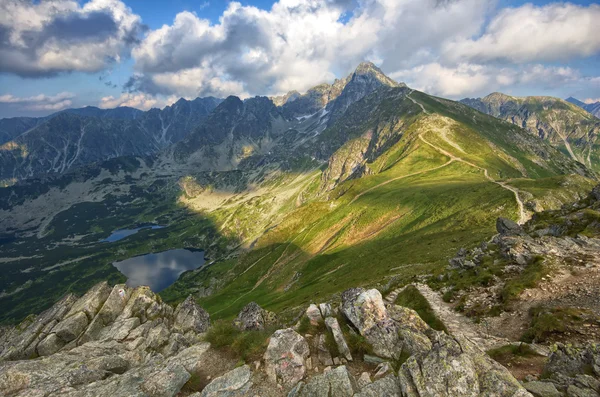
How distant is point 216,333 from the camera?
2353 centimetres

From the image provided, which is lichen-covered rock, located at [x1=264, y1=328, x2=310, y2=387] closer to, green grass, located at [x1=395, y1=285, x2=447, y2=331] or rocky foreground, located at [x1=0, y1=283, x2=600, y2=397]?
rocky foreground, located at [x1=0, y1=283, x2=600, y2=397]

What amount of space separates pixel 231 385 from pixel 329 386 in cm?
616

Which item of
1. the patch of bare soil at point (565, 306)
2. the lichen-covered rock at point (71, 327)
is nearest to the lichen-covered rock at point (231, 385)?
the patch of bare soil at point (565, 306)

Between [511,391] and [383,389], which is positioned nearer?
[511,391]

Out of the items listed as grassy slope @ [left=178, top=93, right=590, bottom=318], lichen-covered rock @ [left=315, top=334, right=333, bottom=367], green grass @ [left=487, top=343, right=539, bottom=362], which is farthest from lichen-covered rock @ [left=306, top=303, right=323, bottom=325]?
grassy slope @ [left=178, top=93, right=590, bottom=318]

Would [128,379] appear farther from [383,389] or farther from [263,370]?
[383,389]

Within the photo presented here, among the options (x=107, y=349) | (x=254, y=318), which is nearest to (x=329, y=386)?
(x=107, y=349)

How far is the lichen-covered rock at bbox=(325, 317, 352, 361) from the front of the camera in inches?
784

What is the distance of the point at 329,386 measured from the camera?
54.1 feet

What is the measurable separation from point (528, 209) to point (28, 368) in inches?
4128

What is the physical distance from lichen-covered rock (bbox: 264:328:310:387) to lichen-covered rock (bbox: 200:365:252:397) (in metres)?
1.40

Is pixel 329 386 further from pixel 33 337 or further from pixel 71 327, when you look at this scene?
pixel 33 337

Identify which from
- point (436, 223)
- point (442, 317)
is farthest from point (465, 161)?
point (442, 317)

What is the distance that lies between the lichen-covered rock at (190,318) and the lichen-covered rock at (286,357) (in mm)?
29028
